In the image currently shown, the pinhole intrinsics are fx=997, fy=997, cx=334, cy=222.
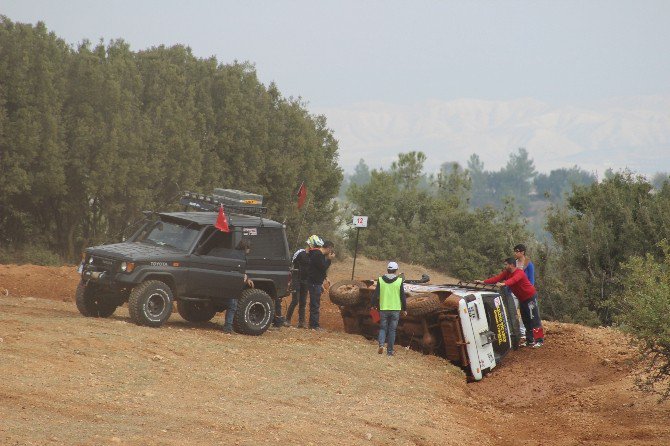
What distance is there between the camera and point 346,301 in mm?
19594

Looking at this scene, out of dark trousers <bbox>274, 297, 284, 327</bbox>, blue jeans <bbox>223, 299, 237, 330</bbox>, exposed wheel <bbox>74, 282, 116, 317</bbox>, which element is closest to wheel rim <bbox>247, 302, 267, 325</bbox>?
blue jeans <bbox>223, 299, 237, 330</bbox>

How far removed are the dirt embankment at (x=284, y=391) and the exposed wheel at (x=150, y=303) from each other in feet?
0.98

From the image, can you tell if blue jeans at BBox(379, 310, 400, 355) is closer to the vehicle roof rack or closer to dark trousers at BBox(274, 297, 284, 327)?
dark trousers at BBox(274, 297, 284, 327)

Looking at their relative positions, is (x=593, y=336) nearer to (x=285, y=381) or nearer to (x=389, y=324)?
(x=389, y=324)

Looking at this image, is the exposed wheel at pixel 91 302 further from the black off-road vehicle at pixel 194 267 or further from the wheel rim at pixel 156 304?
Result: the wheel rim at pixel 156 304

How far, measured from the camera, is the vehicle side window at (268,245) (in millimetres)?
18281

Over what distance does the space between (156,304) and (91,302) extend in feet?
5.06

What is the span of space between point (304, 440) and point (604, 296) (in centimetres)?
2177

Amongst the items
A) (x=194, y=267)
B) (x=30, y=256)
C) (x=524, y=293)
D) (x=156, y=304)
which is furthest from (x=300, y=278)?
(x=30, y=256)

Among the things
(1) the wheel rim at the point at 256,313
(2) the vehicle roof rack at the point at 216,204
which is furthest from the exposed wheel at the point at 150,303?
(2) the vehicle roof rack at the point at 216,204

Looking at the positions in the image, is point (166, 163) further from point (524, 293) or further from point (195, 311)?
point (524, 293)

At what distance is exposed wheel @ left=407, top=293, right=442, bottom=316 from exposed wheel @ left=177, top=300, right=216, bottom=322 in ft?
12.8

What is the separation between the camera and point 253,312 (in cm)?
1820

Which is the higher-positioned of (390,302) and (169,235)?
(169,235)
